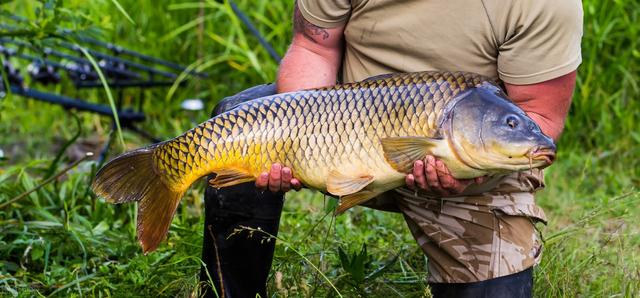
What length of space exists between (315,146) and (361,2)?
514 mm

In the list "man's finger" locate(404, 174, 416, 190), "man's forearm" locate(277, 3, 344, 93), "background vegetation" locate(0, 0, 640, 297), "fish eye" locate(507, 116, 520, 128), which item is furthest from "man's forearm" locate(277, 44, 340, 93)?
"fish eye" locate(507, 116, 520, 128)

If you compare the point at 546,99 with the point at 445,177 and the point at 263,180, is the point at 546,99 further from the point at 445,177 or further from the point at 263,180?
the point at 263,180

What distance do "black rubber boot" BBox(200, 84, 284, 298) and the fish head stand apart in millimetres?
564

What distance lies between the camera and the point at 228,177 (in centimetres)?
233

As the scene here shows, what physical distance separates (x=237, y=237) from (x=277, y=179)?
1.14 feet

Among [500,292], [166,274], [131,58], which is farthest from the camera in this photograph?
[131,58]

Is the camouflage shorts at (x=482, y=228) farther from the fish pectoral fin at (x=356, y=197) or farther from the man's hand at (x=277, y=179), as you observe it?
the man's hand at (x=277, y=179)

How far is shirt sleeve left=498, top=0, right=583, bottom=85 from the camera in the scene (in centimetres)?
238

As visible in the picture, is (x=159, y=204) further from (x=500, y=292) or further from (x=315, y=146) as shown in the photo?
(x=500, y=292)

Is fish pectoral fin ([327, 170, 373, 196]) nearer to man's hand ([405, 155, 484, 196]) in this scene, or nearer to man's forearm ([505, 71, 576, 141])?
man's hand ([405, 155, 484, 196])

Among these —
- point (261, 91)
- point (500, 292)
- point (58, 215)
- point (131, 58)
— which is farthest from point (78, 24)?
point (131, 58)

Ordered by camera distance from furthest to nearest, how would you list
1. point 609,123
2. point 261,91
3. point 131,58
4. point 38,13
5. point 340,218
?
point 131,58 < point 609,123 < point 340,218 < point 38,13 < point 261,91

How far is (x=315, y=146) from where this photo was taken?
2270mm

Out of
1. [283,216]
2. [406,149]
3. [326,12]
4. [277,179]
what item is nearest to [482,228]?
[406,149]
